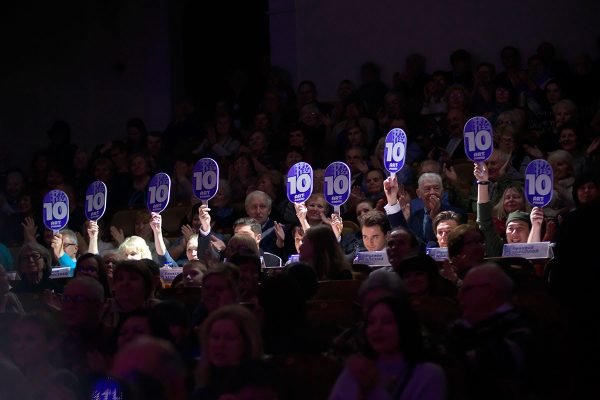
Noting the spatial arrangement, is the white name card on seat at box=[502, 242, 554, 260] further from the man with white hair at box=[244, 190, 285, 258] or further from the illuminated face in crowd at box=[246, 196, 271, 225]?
the illuminated face in crowd at box=[246, 196, 271, 225]

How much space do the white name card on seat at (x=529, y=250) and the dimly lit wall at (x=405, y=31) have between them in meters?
4.34

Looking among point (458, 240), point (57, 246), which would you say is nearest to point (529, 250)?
point (458, 240)

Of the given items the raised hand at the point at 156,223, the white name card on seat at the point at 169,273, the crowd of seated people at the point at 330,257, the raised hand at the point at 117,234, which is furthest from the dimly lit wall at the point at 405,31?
the white name card on seat at the point at 169,273

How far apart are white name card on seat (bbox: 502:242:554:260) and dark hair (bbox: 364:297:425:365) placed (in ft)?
8.26

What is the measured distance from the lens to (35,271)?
7.34 metres

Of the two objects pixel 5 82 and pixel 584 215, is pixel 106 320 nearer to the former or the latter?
pixel 584 215

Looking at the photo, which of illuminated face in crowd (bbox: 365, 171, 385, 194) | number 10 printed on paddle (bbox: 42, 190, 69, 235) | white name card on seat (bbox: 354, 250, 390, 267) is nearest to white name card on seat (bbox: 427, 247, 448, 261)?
white name card on seat (bbox: 354, 250, 390, 267)

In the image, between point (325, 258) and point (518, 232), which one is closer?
point (325, 258)

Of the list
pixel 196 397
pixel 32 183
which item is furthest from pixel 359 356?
pixel 32 183

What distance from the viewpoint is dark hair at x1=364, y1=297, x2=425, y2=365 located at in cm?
378

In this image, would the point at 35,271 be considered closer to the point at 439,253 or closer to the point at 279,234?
the point at 279,234

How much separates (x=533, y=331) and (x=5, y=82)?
31.3 ft

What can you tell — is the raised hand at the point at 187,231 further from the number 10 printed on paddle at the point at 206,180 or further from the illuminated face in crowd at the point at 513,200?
the illuminated face in crowd at the point at 513,200

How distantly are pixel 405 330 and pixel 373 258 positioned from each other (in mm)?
3078
